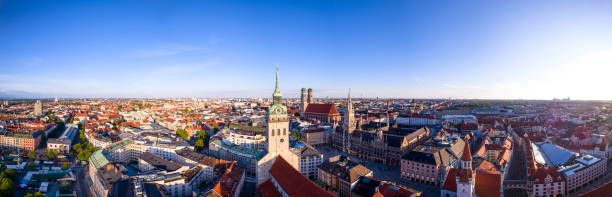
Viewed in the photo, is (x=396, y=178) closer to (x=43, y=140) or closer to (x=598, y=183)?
(x=598, y=183)

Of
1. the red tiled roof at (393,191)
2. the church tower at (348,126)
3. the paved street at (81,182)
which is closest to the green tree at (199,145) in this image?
the paved street at (81,182)

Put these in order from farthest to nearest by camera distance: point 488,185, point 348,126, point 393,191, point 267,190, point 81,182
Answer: point 348,126 < point 81,182 < point 267,190 < point 488,185 < point 393,191

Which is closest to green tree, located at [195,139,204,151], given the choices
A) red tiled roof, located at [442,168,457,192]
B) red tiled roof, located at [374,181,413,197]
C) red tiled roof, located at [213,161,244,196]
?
red tiled roof, located at [213,161,244,196]

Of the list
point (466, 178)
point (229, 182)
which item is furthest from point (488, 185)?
point (229, 182)

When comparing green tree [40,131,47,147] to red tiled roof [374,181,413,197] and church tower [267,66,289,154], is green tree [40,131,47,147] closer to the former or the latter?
church tower [267,66,289,154]

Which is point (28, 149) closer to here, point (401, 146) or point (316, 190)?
point (316, 190)

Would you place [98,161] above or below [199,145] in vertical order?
above
